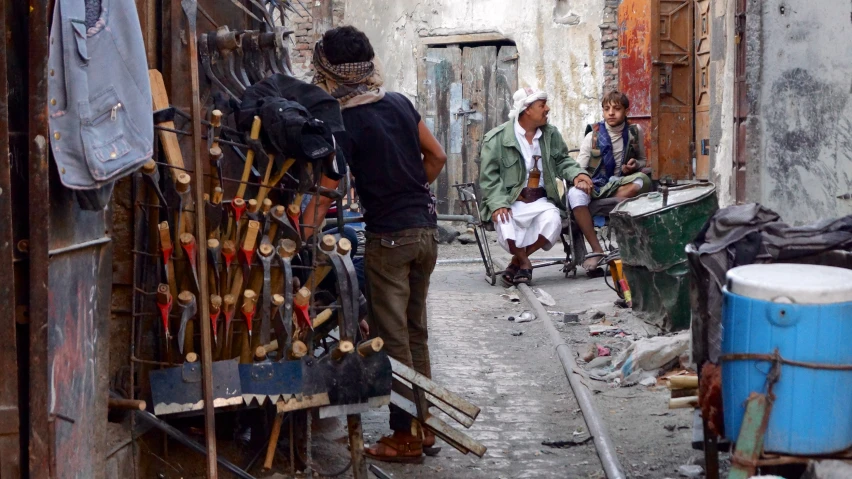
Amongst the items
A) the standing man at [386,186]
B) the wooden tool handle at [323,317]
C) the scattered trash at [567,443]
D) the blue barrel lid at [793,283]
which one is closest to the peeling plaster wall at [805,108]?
the scattered trash at [567,443]

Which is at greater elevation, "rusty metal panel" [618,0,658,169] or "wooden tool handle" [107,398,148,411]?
"rusty metal panel" [618,0,658,169]

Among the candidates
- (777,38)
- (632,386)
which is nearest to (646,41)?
(777,38)

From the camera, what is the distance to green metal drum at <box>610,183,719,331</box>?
7086 mm

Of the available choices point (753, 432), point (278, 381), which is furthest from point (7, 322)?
point (753, 432)

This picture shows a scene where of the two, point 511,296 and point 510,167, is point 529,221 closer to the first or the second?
point 510,167

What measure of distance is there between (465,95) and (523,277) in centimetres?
637

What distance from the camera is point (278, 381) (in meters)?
4.06

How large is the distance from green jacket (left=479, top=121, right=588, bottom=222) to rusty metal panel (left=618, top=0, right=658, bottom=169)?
4033mm

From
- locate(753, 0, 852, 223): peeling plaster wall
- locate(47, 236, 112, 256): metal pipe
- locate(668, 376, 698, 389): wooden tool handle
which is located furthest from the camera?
locate(753, 0, 852, 223): peeling plaster wall

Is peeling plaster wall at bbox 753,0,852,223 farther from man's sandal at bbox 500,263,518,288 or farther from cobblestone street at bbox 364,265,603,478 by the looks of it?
man's sandal at bbox 500,263,518,288

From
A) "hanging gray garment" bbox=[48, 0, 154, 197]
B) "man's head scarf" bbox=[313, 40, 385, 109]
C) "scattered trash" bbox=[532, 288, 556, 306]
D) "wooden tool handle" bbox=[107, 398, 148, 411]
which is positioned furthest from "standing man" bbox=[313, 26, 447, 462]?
"scattered trash" bbox=[532, 288, 556, 306]

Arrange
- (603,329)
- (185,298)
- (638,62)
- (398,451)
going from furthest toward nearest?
1. (638,62)
2. (603,329)
3. (398,451)
4. (185,298)

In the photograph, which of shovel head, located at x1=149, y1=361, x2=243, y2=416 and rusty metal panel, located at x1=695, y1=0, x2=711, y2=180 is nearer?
shovel head, located at x1=149, y1=361, x2=243, y2=416

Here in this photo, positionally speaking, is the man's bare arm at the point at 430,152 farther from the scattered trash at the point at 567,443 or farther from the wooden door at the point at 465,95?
the wooden door at the point at 465,95
